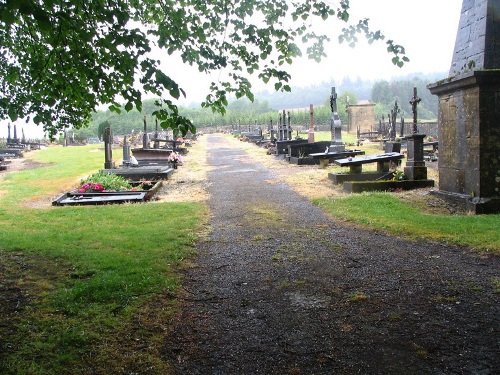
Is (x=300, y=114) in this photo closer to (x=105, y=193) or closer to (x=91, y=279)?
(x=105, y=193)

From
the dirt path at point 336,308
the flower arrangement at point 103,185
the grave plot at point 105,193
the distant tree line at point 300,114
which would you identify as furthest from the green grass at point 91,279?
the distant tree line at point 300,114

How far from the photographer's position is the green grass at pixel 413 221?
244 inches

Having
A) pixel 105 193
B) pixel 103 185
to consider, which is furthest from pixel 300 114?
pixel 105 193

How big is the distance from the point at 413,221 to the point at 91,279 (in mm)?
5124

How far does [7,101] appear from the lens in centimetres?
649

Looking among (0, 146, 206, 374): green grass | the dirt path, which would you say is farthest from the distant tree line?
the dirt path

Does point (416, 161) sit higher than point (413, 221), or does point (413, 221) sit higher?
point (416, 161)

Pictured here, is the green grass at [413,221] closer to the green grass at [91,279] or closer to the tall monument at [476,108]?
the tall monument at [476,108]

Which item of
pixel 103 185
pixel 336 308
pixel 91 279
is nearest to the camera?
pixel 336 308

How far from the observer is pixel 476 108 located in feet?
26.7

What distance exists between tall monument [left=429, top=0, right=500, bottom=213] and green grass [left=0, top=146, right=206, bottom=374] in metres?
5.01

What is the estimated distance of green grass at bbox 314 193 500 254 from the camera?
6199 millimetres

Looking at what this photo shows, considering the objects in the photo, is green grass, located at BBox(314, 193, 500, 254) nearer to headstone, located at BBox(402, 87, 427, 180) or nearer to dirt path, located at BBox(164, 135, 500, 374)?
dirt path, located at BBox(164, 135, 500, 374)

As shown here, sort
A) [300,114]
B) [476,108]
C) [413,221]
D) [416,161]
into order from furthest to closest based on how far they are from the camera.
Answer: [300,114] → [416,161] → [476,108] → [413,221]
